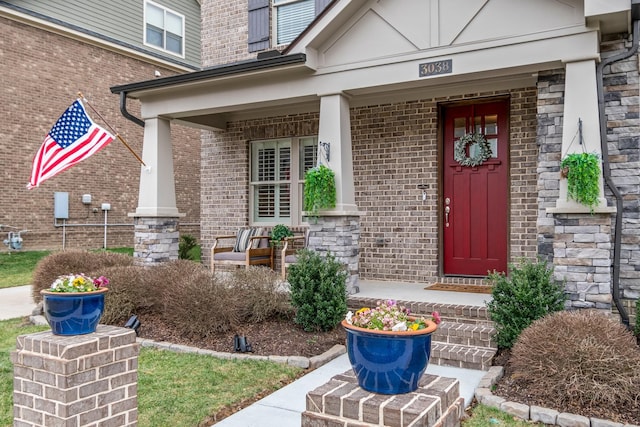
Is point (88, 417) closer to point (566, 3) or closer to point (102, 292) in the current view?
point (102, 292)

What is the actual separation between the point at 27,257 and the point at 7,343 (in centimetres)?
692

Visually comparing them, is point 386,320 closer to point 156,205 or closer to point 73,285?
point 73,285

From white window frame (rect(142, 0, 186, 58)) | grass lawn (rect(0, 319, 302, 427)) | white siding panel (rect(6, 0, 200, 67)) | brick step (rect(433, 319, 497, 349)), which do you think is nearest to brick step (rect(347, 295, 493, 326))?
brick step (rect(433, 319, 497, 349))

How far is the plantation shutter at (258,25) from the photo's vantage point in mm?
9109

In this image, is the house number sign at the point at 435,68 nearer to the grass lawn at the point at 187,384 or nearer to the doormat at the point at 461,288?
the doormat at the point at 461,288

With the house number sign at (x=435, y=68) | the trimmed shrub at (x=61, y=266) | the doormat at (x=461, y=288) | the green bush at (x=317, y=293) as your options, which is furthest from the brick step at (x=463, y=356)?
the trimmed shrub at (x=61, y=266)

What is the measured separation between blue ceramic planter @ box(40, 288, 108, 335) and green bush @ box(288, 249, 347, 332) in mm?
2769

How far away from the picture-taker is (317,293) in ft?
18.3

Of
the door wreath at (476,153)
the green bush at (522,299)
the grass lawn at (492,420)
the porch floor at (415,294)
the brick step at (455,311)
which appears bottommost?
the grass lawn at (492,420)

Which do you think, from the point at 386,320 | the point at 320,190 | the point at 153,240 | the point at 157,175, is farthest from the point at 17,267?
the point at 386,320

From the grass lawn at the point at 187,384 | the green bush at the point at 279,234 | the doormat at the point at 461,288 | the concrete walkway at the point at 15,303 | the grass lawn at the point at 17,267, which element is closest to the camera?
the grass lawn at the point at 187,384

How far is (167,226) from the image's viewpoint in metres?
8.37

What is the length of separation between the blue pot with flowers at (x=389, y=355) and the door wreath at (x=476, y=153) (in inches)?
225

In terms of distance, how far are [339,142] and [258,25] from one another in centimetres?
360
